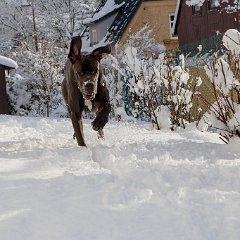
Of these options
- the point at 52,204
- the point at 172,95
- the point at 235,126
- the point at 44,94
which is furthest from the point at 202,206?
the point at 44,94

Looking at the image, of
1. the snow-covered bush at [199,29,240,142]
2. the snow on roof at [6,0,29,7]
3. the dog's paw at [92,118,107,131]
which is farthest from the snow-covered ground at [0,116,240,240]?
the snow on roof at [6,0,29,7]

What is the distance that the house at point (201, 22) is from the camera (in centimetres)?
2066

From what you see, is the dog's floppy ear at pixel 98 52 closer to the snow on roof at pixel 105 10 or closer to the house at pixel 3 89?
the house at pixel 3 89

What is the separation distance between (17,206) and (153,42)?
24490mm

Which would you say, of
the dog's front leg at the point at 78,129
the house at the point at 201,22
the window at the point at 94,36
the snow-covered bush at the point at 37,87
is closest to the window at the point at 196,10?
the house at the point at 201,22

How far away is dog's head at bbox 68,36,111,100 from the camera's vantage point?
235 inches

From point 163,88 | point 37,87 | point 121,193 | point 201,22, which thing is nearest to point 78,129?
point 121,193

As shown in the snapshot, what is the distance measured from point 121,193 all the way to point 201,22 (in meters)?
20.8

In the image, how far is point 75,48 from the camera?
6117 millimetres

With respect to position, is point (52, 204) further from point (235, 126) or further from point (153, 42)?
point (153, 42)

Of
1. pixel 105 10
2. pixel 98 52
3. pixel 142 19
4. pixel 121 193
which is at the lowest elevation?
pixel 121 193

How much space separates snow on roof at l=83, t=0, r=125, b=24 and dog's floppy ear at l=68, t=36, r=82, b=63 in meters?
25.9

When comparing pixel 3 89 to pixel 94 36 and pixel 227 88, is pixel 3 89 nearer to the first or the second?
pixel 227 88

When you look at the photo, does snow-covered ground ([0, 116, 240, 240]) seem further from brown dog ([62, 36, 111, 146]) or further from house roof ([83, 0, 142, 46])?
house roof ([83, 0, 142, 46])
